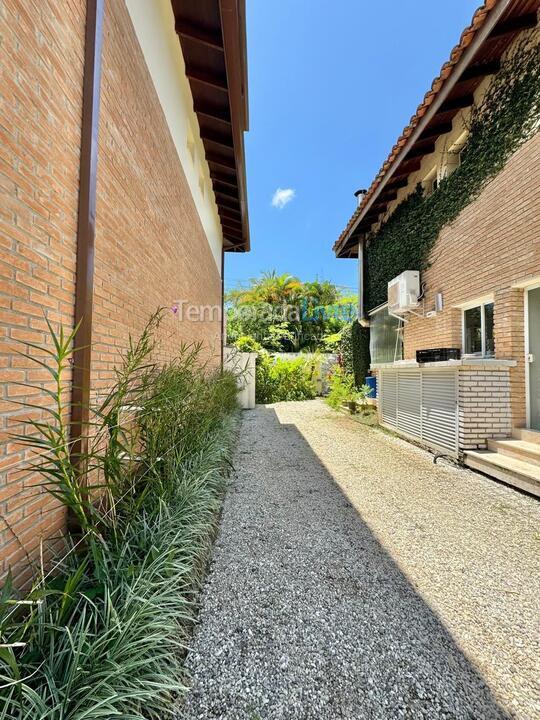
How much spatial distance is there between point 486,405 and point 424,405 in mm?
1208

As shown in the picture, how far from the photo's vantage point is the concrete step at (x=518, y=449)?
4.00 meters

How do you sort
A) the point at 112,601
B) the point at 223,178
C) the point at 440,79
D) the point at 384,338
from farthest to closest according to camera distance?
the point at 384,338 < the point at 223,178 < the point at 440,79 < the point at 112,601

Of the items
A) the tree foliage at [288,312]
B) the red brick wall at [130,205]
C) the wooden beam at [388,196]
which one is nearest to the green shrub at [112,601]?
the red brick wall at [130,205]

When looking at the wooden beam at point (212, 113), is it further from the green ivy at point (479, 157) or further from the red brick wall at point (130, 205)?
the green ivy at point (479, 157)

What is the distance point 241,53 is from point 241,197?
4063mm

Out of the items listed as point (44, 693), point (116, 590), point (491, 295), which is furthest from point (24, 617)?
point (491, 295)

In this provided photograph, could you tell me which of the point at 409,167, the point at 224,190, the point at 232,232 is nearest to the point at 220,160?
the point at 224,190

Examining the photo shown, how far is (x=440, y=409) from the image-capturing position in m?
5.31

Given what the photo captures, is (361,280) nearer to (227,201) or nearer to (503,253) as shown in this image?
(227,201)

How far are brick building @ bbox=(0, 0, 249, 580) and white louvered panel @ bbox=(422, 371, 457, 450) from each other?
4453 millimetres

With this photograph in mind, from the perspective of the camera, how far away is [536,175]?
426 cm

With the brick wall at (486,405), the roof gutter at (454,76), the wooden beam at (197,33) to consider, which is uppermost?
the wooden beam at (197,33)

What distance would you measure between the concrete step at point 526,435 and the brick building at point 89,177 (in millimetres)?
5239

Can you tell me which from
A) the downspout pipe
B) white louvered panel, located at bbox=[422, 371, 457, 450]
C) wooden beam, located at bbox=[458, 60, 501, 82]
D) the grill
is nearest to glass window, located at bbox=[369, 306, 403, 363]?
the downspout pipe
